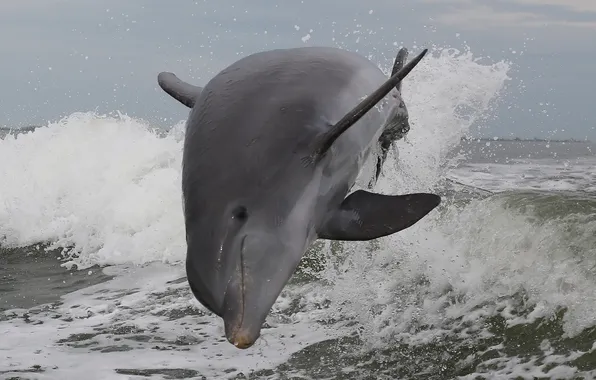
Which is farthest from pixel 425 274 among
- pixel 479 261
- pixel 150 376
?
pixel 150 376

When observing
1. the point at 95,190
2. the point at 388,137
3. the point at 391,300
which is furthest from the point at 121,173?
the point at 388,137

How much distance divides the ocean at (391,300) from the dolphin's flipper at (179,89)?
1.35 m

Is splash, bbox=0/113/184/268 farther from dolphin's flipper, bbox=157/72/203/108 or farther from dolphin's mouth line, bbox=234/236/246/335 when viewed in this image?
dolphin's mouth line, bbox=234/236/246/335

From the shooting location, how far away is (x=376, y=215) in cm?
323

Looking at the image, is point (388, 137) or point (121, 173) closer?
point (388, 137)

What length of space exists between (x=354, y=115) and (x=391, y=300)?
16.4ft

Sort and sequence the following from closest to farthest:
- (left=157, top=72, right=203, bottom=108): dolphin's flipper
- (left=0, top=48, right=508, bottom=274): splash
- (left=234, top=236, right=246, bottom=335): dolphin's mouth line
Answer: (left=234, top=236, right=246, bottom=335): dolphin's mouth line < (left=157, top=72, right=203, bottom=108): dolphin's flipper < (left=0, top=48, right=508, bottom=274): splash

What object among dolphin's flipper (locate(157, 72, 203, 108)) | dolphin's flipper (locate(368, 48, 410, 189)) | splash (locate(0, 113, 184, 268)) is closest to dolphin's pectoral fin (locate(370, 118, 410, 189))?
dolphin's flipper (locate(368, 48, 410, 189))

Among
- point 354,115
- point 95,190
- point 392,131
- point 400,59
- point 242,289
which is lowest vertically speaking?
point 95,190

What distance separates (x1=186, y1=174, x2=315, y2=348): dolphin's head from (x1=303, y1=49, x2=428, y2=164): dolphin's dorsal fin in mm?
313

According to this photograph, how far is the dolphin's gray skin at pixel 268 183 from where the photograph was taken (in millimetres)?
2779

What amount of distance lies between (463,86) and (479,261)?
8.78 feet

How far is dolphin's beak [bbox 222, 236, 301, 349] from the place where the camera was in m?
2.63

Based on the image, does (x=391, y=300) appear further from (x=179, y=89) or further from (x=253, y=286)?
(x=253, y=286)
